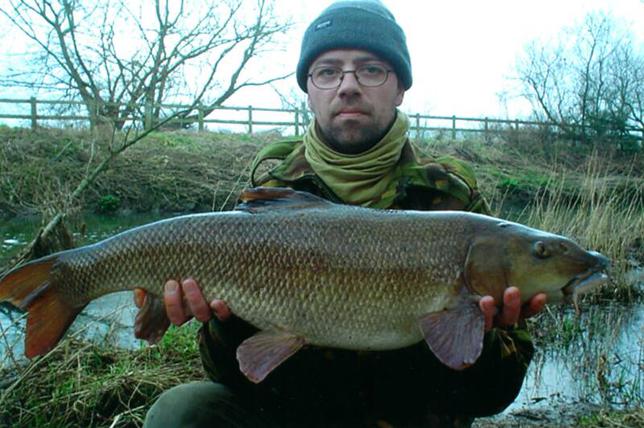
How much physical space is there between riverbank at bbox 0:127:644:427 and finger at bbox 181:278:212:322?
147 centimetres

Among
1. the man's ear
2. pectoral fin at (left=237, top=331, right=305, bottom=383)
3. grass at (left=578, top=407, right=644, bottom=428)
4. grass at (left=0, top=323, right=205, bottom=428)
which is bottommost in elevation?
grass at (left=578, top=407, right=644, bottom=428)

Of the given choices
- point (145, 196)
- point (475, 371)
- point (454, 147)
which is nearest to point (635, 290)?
point (475, 371)

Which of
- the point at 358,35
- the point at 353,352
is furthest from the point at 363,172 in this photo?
the point at 353,352

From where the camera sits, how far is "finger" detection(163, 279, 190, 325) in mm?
2324

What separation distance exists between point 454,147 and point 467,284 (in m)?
20.2

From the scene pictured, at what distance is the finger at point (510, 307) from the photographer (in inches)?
85.9

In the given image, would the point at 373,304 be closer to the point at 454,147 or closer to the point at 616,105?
the point at 454,147

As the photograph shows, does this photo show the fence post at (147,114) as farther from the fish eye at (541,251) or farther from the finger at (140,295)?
the fish eye at (541,251)

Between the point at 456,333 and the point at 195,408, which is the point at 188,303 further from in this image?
the point at 456,333

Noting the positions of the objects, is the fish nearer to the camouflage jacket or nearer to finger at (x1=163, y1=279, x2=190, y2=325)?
finger at (x1=163, y1=279, x2=190, y2=325)

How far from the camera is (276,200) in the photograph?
2.41 m

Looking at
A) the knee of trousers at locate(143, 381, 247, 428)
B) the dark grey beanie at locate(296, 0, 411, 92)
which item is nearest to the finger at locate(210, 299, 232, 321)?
the knee of trousers at locate(143, 381, 247, 428)

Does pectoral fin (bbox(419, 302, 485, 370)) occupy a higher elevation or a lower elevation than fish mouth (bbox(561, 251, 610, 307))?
lower

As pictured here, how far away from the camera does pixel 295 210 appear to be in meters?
2.39
